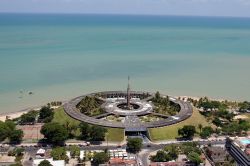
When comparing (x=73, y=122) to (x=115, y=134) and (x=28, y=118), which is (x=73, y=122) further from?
(x=28, y=118)

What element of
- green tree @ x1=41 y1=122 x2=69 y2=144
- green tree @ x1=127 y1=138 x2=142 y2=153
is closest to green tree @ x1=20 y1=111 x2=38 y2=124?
green tree @ x1=41 y1=122 x2=69 y2=144

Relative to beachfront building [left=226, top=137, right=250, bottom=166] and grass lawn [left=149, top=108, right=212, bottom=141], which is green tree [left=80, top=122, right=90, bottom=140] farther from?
beachfront building [left=226, top=137, right=250, bottom=166]

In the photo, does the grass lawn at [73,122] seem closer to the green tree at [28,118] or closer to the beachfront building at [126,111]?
the beachfront building at [126,111]

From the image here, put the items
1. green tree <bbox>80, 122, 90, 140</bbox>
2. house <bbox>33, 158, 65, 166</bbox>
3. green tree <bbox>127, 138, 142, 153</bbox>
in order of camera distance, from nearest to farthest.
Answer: house <bbox>33, 158, 65, 166</bbox> → green tree <bbox>127, 138, 142, 153</bbox> → green tree <bbox>80, 122, 90, 140</bbox>

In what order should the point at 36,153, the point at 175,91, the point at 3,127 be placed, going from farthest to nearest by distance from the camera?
the point at 175,91 < the point at 3,127 < the point at 36,153

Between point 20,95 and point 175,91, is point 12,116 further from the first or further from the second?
point 175,91

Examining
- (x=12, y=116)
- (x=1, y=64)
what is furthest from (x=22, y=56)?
(x=12, y=116)

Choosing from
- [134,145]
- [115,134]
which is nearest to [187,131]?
[134,145]
